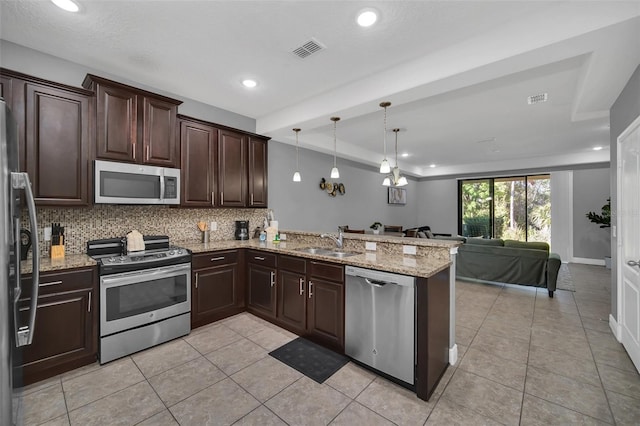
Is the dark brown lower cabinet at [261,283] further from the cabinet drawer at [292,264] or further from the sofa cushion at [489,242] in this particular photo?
the sofa cushion at [489,242]

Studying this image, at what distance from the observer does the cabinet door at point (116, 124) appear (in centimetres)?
256

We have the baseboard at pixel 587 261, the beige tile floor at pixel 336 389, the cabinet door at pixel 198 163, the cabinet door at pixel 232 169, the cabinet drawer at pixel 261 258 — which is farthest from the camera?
the baseboard at pixel 587 261

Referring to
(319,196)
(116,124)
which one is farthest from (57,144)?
(319,196)

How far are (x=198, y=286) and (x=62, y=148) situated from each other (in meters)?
1.79

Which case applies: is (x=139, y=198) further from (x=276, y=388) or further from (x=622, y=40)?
(x=622, y=40)

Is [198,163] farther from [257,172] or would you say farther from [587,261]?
[587,261]

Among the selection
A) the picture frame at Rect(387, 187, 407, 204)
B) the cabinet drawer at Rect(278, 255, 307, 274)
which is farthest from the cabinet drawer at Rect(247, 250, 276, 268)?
the picture frame at Rect(387, 187, 407, 204)

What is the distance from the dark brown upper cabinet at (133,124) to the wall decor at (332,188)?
117 inches

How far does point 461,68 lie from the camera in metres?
2.29

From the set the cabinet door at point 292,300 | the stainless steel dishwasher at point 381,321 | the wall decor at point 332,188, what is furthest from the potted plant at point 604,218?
the cabinet door at point 292,300

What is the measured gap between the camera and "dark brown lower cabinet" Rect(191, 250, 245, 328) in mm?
3037

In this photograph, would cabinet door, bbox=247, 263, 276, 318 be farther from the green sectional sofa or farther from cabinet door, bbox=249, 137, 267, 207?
A: the green sectional sofa

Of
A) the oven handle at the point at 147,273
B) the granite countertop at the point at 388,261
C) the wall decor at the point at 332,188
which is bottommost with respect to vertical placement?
the oven handle at the point at 147,273

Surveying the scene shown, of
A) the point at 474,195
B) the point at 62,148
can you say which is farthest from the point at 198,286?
the point at 474,195
